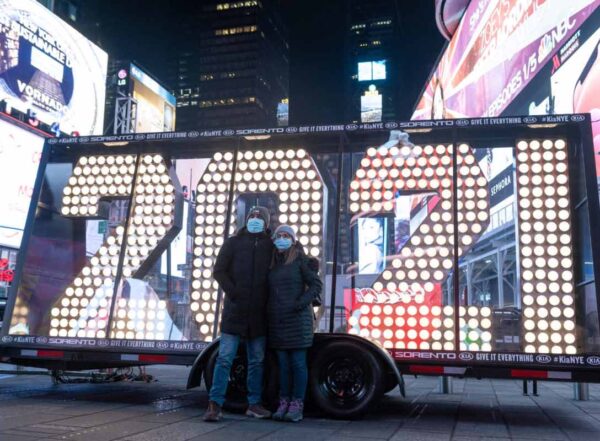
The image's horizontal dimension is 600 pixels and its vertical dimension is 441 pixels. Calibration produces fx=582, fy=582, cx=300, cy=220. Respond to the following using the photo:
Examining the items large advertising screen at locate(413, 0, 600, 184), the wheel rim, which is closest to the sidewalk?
the wheel rim

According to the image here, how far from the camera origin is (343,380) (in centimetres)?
596

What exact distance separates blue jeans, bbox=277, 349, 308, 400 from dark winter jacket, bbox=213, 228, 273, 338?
35 cm

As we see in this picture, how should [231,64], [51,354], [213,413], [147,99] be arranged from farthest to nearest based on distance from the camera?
[231,64] → [147,99] → [51,354] → [213,413]

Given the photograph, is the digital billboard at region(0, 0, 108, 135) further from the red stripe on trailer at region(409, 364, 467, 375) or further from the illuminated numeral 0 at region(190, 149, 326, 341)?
the red stripe on trailer at region(409, 364, 467, 375)

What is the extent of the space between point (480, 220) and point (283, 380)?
273 centimetres

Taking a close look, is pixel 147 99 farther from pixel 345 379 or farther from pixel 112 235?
pixel 345 379

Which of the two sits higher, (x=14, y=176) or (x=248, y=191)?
(x=14, y=176)

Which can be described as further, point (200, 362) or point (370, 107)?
point (370, 107)

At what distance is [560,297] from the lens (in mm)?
6000

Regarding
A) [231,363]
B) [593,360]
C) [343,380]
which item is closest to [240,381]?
[231,363]

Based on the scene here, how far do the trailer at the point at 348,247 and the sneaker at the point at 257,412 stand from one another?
0.29 m

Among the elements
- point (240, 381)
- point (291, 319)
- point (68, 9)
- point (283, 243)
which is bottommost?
point (240, 381)

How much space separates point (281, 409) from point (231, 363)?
66cm

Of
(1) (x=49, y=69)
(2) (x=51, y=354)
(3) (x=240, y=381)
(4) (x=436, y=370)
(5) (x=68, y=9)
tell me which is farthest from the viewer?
(5) (x=68, y=9)
